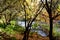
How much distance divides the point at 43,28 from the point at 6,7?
4.05 m

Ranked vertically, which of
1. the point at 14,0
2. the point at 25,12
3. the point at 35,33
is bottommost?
the point at 35,33

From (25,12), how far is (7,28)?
8.43 ft

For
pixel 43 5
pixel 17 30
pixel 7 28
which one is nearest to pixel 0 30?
pixel 7 28

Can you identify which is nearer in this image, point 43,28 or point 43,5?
point 43,5

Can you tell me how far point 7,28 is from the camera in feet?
42.8

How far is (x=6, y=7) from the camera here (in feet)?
31.6

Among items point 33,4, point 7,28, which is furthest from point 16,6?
point 7,28

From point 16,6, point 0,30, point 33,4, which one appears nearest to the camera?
point 16,6

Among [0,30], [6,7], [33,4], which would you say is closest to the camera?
[6,7]

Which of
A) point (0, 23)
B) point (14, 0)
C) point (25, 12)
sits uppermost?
point (14, 0)

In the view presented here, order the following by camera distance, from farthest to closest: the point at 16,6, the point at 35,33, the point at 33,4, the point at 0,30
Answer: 1. the point at 35,33
2. the point at 0,30
3. the point at 33,4
4. the point at 16,6

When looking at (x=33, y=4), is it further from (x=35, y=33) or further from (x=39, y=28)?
(x=35, y=33)

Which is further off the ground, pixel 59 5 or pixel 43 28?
pixel 59 5

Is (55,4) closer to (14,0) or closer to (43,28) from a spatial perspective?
(14,0)
